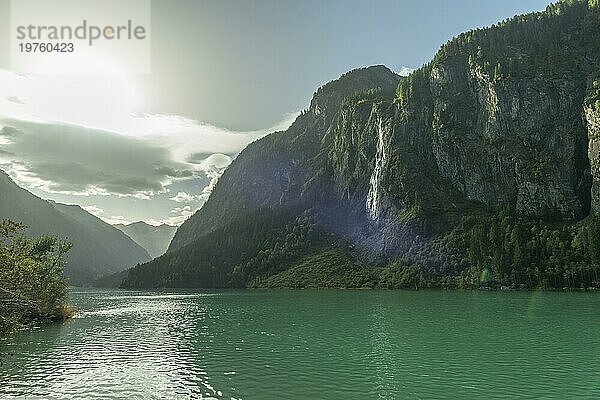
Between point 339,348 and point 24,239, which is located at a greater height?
point 24,239

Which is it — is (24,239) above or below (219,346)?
above

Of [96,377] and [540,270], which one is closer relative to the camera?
[96,377]

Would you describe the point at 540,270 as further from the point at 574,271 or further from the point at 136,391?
the point at 136,391

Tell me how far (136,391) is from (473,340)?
35.6 meters

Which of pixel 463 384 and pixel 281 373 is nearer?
pixel 463 384

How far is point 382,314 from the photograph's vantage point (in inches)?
3506

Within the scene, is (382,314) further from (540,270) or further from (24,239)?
(540,270)

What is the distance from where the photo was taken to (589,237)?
7293 inches

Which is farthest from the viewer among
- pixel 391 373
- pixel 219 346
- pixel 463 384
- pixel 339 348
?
pixel 219 346

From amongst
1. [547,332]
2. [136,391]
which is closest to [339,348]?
[136,391]

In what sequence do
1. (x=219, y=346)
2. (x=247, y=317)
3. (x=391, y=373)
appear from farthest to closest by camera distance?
1. (x=247, y=317)
2. (x=219, y=346)
3. (x=391, y=373)

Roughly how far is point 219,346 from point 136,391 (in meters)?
19.9

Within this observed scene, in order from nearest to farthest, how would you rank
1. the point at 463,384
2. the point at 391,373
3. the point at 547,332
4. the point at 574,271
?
the point at 463,384 → the point at 391,373 → the point at 547,332 → the point at 574,271

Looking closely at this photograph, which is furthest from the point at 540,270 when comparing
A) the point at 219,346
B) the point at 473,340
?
the point at 219,346
